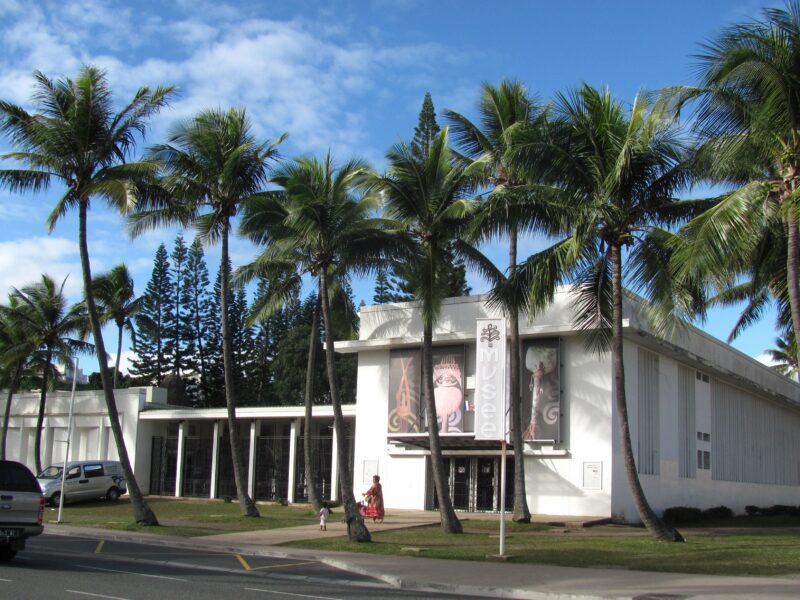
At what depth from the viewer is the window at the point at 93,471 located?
35.2 m

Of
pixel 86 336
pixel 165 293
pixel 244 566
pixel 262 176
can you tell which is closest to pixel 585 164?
pixel 262 176

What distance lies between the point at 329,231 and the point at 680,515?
15.8 metres

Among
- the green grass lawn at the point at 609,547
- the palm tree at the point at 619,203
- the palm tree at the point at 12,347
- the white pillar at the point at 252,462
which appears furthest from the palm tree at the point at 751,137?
the palm tree at the point at 12,347

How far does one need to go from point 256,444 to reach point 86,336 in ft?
36.3

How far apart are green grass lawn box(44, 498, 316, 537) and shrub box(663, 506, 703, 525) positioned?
38.0 ft

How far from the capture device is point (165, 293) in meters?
64.1

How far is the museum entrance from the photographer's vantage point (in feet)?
92.5

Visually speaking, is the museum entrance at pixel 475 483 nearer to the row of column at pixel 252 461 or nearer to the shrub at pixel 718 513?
the row of column at pixel 252 461

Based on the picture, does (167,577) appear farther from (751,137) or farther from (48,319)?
(48,319)

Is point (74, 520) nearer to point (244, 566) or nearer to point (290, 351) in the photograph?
point (244, 566)

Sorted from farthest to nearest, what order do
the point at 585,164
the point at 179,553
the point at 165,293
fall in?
the point at 165,293, the point at 585,164, the point at 179,553

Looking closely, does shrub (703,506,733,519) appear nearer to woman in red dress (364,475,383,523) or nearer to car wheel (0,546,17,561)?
woman in red dress (364,475,383,523)

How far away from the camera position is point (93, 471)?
35438 millimetres

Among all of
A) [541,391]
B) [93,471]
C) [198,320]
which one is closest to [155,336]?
[198,320]
